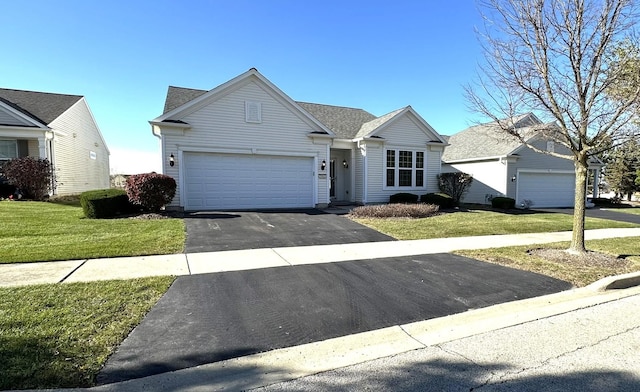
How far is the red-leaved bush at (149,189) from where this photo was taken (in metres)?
11.3

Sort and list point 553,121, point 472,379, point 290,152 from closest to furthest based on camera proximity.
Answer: point 472,379, point 553,121, point 290,152

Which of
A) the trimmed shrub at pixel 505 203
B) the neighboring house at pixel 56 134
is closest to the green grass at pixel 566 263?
the trimmed shrub at pixel 505 203

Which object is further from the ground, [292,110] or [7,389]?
[292,110]

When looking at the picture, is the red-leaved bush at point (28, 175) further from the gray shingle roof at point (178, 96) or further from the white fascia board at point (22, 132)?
the gray shingle roof at point (178, 96)

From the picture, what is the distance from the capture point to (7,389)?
2.42 meters

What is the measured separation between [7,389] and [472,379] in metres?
3.59

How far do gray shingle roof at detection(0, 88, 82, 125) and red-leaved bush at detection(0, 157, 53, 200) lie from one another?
8.57 ft

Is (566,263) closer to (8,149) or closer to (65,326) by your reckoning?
(65,326)

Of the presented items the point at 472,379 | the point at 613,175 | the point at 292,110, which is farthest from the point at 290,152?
the point at 613,175

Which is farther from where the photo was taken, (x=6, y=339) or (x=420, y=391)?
(x=6, y=339)

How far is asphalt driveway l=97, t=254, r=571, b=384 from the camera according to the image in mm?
3145

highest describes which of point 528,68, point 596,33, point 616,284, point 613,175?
point 596,33

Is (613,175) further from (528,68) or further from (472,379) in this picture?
(472,379)

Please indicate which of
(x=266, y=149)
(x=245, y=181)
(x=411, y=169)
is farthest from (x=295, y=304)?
(x=411, y=169)
